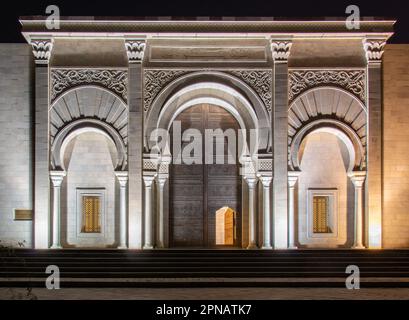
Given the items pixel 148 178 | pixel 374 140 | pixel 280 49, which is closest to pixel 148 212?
pixel 148 178

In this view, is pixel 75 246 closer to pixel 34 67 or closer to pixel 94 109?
pixel 94 109

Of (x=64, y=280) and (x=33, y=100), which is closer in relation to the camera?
(x=64, y=280)

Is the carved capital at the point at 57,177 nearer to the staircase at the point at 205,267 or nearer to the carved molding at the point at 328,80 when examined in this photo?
the staircase at the point at 205,267

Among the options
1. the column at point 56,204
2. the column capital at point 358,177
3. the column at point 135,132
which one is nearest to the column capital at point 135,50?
the column at point 135,132

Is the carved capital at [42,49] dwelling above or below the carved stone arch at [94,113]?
above

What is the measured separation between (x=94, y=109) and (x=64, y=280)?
169 inches

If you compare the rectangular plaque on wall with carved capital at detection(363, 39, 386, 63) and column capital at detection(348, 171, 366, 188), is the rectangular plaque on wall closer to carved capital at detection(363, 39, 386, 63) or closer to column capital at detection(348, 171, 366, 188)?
column capital at detection(348, 171, 366, 188)

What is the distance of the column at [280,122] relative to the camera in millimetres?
14102

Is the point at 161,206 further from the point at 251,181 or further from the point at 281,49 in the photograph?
the point at 281,49

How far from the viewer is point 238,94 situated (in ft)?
47.0

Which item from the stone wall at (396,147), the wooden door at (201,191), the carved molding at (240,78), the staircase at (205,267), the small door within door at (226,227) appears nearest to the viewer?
the staircase at (205,267)

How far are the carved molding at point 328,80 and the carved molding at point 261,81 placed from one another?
466 mm

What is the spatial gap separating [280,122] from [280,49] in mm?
1599
